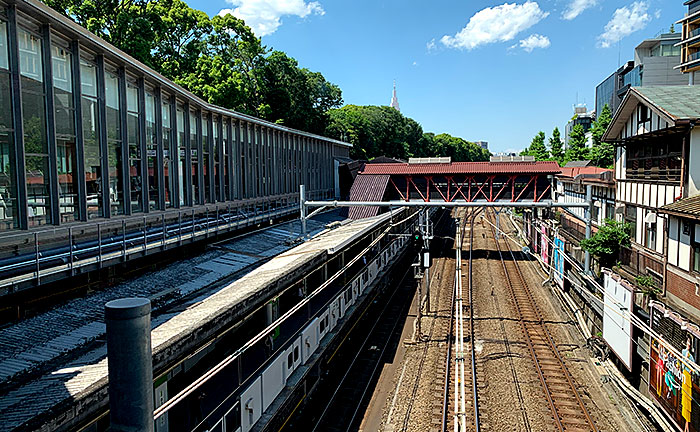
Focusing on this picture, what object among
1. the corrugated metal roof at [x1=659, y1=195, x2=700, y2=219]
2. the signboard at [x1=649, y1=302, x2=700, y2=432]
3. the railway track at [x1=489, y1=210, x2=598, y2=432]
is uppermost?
the corrugated metal roof at [x1=659, y1=195, x2=700, y2=219]

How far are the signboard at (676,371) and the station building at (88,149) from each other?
1380 cm

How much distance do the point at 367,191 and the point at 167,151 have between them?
14666 millimetres

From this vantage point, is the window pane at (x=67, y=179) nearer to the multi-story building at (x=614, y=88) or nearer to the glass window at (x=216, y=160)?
the glass window at (x=216, y=160)

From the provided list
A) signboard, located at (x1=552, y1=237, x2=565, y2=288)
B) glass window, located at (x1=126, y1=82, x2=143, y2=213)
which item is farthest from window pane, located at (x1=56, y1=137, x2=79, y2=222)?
signboard, located at (x1=552, y1=237, x2=565, y2=288)

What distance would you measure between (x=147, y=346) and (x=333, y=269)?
17.4m

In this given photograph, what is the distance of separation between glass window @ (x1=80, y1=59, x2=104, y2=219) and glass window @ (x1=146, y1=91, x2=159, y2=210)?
101 inches

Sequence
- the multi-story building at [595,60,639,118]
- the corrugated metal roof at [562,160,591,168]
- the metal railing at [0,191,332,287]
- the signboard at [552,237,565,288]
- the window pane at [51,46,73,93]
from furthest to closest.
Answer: the multi-story building at [595,60,639,118] < the corrugated metal roof at [562,160,591,168] < the signboard at [552,237,565,288] < the window pane at [51,46,73,93] < the metal railing at [0,191,332,287]

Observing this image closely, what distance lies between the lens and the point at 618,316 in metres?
16.1

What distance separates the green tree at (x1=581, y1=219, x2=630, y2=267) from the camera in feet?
62.7

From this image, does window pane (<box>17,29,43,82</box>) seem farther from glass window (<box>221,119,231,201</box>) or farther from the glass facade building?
glass window (<box>221,119,231,201</box>)

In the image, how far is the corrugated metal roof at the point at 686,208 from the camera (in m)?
12.9

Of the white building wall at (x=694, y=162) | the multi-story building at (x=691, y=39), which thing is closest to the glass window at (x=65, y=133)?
the white building wall at (x=694, y=162)

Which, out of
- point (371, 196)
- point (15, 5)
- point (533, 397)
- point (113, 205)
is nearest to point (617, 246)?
point (533, 397)

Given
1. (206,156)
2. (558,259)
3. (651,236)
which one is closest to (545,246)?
(558,259)
